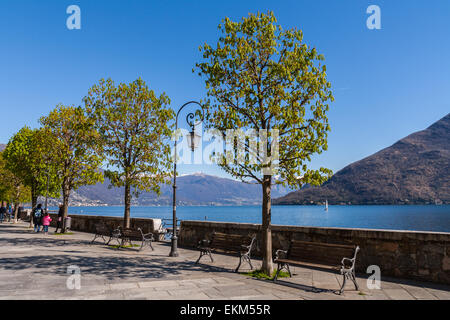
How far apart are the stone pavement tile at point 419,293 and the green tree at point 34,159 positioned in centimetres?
2248

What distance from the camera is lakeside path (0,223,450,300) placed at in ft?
23.7

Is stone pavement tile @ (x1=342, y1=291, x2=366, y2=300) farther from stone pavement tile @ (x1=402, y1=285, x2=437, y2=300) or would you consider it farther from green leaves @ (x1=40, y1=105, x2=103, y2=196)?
green leaves @ (x1=40, y1=105, x2=103, y2=196)

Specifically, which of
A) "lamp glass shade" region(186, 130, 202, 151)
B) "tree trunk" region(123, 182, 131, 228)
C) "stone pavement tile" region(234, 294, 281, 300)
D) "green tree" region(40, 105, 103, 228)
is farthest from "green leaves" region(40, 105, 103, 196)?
"stone pavement tile" region(234, 294, 281, 300)

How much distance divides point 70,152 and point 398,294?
73.7ft

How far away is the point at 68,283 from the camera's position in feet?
26.9

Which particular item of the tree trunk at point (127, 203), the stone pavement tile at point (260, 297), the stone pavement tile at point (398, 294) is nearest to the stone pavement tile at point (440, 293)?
the stone pavement tile at point (398, 294)

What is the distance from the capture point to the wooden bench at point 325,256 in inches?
308

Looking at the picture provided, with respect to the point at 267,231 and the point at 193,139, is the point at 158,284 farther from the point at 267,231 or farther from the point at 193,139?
the point at 193,139

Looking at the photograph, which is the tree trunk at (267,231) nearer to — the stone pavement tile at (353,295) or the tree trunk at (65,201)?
the stone pavement tile at (353,295)

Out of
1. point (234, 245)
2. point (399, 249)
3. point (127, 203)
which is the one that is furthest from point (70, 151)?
point (399, 249)

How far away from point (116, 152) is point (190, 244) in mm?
5906

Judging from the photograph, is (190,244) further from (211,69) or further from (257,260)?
(211,69)

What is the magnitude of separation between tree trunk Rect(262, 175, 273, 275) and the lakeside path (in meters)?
0.61
